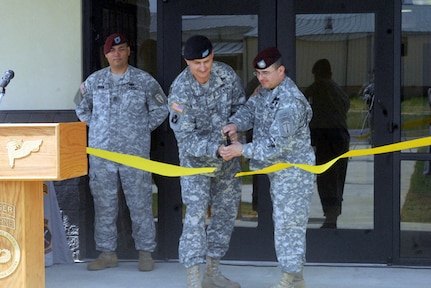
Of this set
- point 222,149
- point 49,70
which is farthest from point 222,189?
point 49,70

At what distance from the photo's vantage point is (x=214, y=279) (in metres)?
6.70

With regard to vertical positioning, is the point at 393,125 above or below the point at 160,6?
below

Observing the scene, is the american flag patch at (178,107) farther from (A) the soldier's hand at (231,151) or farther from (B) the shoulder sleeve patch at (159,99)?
(B) the shoulder sleeve patch at (159,99)

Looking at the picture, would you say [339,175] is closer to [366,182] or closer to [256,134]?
[366,182]

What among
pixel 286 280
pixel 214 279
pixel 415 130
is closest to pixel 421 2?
pixel 415 130

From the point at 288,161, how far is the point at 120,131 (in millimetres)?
1661

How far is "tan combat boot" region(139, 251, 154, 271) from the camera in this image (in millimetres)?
7371

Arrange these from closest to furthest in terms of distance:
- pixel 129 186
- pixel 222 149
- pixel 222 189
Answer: pixel 222 149 → pixel 222 189 → pixel 129 186

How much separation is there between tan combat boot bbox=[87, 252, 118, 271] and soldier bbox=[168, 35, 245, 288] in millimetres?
1196

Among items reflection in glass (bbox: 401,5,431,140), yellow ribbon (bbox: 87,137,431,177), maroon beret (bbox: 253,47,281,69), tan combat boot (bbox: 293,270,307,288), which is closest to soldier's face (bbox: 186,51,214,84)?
maroon beret (bbox: 253,47,281,69)

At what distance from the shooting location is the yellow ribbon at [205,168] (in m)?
6.23

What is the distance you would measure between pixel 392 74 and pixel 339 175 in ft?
3.15

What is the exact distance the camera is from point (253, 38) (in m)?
7.51

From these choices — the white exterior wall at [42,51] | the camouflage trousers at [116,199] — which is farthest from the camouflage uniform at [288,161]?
the white exterior wall at [42,51]
